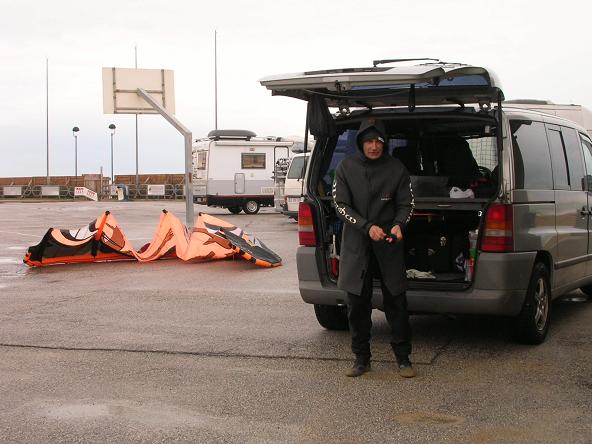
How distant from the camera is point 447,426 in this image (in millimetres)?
5246

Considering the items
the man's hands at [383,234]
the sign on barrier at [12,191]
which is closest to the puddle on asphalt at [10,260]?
the man's hands at [383,234]

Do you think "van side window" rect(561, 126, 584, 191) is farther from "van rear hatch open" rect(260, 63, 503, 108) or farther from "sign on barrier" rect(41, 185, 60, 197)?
"sign on barrier" rect(41, 185, 60, 197)

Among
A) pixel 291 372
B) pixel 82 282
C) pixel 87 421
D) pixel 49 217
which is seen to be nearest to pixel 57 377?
pixel 87 421

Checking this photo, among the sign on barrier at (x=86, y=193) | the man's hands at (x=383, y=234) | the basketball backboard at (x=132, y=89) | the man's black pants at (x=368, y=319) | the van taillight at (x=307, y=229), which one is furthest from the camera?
the sign on barrier at (x=86, y=193)

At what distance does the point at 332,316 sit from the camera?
27.0 feet

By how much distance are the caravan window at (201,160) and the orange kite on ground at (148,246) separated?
18.3 meters

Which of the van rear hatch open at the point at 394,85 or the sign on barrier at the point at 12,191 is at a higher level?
the van rear hatch open at the point at 394,85

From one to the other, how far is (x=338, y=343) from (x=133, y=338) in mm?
1885

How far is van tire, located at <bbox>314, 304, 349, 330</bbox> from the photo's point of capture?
8203mm

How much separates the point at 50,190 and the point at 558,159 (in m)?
59.6

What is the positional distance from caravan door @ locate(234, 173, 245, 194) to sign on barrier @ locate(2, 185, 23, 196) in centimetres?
3612

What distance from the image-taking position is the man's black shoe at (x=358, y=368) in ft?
21.4

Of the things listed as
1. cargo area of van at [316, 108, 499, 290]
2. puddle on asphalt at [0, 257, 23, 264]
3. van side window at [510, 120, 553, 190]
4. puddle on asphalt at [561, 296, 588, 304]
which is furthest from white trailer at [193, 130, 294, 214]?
van side window at [510, 120, 553, 190]

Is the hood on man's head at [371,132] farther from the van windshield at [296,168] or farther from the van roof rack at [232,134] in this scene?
the van roof rack at [232,134]
